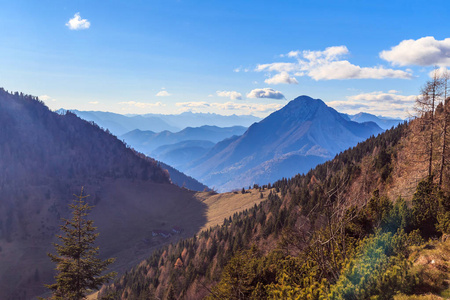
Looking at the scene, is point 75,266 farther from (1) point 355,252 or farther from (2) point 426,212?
(2) point 426,212

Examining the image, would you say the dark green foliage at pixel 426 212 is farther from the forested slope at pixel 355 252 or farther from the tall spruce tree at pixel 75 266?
the tall spruce tree at pixel 75 266

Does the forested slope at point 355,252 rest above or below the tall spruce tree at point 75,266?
above

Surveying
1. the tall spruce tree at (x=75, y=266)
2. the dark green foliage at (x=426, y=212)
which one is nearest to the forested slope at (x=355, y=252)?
the dark green foliage at (x=426, y=212)

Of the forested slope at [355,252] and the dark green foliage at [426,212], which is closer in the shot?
the forested slope at [355,252]

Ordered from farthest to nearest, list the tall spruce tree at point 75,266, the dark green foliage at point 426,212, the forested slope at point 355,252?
the tall spruce tree at point 75,266
the dark green foliage at point 426,212
the forested slope at point 355,252

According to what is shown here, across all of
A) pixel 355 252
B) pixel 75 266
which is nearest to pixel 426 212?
pixel 355 252

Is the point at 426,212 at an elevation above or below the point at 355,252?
above

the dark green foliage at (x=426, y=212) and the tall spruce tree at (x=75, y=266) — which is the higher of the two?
the dark green foliage at (x=426, y=212)

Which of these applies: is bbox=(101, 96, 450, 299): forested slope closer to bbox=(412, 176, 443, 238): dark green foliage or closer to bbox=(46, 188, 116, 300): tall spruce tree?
bbox=(412, 176, 443, 238): dark green foliage

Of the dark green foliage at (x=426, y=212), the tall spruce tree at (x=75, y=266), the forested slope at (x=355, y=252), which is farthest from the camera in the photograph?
the tall spruce tree at (x=75, y=266)

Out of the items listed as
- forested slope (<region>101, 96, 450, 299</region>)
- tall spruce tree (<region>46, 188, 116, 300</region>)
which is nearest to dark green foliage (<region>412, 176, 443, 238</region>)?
forested slope (<region>101, 96, 450, 299</region>)

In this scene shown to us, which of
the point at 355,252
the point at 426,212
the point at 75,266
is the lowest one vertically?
the point at 75,266

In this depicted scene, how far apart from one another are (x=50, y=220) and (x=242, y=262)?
742ft

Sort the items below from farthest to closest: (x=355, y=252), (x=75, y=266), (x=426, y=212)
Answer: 1. (x=75, y=266)
2. (x=426, y=212)
3. (x=355, y=252)
